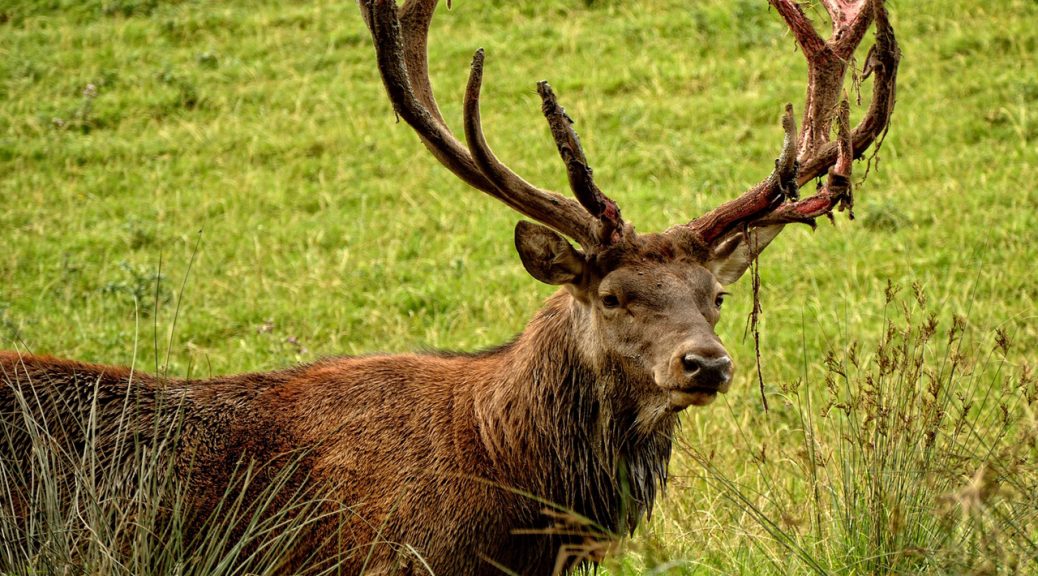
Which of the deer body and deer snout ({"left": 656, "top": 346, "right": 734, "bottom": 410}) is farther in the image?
the deer body

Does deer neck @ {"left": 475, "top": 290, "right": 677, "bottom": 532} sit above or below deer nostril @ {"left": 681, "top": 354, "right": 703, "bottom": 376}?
below

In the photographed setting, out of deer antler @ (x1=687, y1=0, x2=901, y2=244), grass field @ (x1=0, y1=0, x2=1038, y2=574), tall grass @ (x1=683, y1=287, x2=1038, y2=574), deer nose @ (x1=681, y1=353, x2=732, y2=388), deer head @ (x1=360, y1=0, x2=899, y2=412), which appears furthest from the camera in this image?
grass field @ (x1=0, y1=0, x2=1038, y2=574)

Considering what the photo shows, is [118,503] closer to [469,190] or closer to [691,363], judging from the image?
[691,363]

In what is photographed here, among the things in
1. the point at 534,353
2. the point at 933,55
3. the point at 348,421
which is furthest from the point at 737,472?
the point at 933,55

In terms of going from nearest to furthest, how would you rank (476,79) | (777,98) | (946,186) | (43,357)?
(476,79)
(43,357)
(946,186)
(777,98)

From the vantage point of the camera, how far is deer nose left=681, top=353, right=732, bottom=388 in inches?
170

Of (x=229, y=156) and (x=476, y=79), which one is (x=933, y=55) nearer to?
(x=229, y=156)

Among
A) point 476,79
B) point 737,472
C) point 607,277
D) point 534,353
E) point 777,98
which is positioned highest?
point 777,98

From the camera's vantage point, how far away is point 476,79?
4762 mm

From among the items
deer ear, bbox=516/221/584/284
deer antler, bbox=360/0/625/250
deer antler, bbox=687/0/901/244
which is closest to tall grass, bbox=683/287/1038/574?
deer antler, bbox=687/0/901/244

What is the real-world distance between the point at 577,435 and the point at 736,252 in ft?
3.40

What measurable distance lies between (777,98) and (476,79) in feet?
26.8

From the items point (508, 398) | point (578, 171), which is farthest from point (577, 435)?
point (578, 171)

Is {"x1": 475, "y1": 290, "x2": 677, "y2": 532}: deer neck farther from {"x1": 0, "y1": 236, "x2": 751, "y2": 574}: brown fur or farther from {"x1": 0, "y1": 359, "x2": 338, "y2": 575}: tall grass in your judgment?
{"x1": 0, "y1": 359, "x2": 338, "y2": 575}: tall grass
